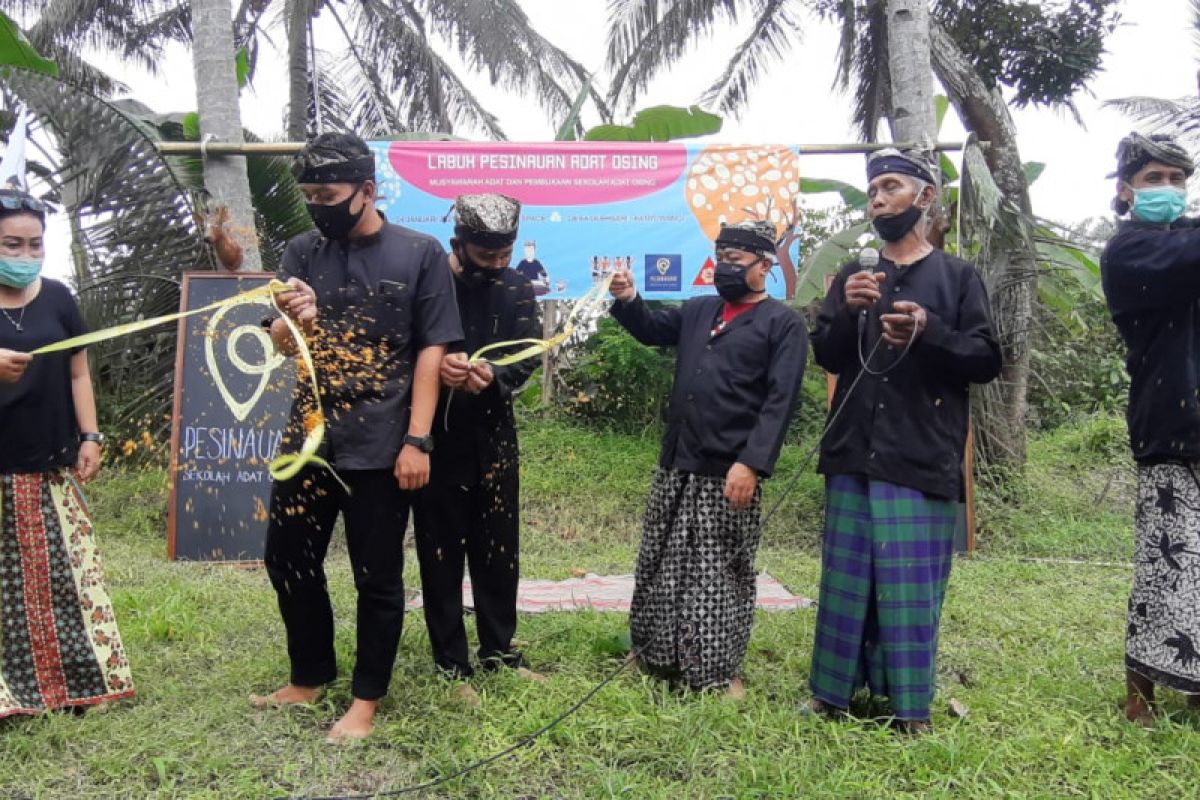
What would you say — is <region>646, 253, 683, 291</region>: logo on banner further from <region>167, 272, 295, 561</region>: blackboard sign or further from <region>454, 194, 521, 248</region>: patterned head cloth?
<region>454, 194, 521, 248</region>: patterned head cloth

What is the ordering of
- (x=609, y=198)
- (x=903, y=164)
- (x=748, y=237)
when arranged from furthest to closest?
(x=609, y=198)
(x=748, y=237)
(x=903, y=164)

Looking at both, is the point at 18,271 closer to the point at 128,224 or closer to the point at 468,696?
the point at 468,696

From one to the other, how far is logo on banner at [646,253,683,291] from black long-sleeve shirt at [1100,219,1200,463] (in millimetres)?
3230

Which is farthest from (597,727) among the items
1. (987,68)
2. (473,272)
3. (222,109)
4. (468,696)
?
(987,68)

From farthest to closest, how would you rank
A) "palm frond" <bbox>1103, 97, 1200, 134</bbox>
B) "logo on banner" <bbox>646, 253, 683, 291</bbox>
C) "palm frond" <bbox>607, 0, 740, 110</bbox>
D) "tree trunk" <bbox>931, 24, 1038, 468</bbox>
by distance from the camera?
"palm frond" <bbox>1103, 97, 1200, 134</bbox> < "palm frond" <bbox>607, 0, 740, 110</bbox> < "tree trunk" <bbox>931, 24, 1038, 468</bbox> < "logo on banner" <bbox>646, 253, 683, 291</bbox>

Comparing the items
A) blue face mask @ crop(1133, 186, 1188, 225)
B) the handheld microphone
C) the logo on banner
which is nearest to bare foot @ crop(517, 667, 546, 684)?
the handheld microphone

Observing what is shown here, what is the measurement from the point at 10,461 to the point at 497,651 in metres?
1.81

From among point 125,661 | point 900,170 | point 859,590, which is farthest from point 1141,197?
point 125,661

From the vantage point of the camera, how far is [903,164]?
3.20m

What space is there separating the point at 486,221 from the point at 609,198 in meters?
3.04

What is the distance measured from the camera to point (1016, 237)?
6.34 m

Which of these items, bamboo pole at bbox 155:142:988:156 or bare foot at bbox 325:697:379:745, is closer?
bare foot at bbox 325:697:379:745

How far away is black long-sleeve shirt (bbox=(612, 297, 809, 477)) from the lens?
11.3ft

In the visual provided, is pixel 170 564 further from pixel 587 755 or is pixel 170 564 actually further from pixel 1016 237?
pixel 1016 237
